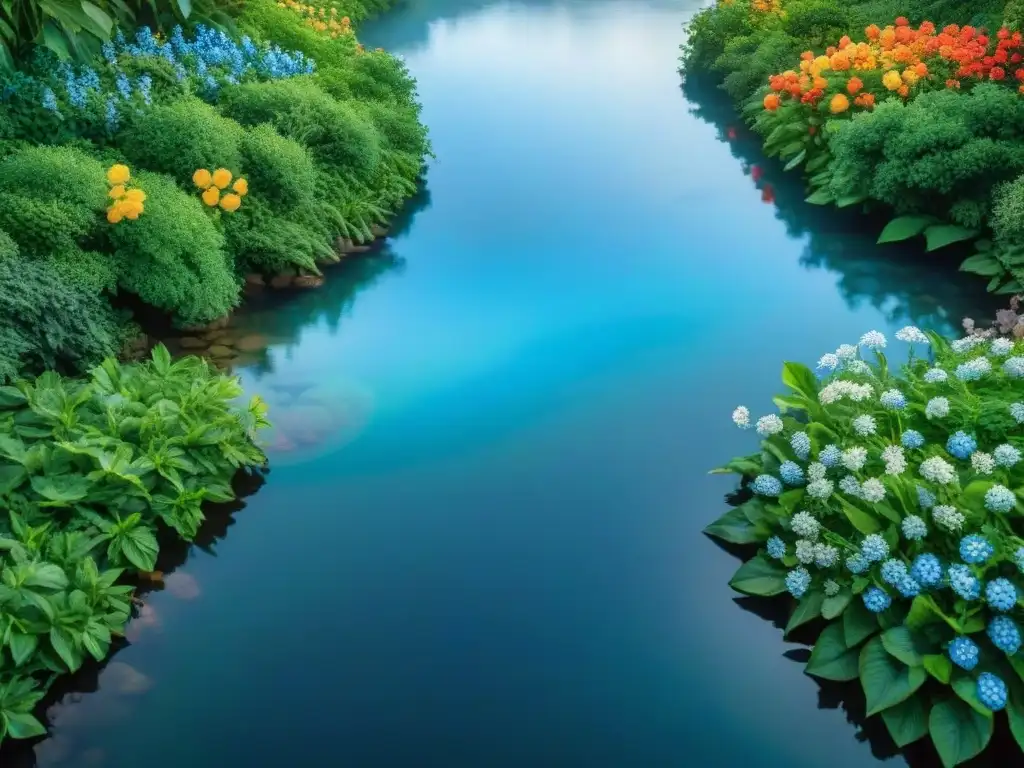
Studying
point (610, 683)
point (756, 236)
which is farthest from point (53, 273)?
point (756, 236)

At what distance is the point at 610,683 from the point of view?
10.4 ft

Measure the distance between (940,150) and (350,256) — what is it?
12.9ft

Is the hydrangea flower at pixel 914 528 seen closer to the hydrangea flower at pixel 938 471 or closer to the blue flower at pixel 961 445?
the hydrangea flower at pixel 938 471

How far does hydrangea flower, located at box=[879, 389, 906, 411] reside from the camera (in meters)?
3.49

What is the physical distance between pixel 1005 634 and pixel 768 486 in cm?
99

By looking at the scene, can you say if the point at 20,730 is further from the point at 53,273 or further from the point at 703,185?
the point at 703,185

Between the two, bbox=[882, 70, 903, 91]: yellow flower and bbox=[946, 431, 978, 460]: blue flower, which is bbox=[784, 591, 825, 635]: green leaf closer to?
bbox=[946, 431, 978, 460]: blue flower

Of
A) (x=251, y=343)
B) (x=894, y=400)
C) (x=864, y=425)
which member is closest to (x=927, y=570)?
(x=864, y=425)

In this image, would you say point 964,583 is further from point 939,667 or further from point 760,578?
point 760,578

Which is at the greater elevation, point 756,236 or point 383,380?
point 756,236

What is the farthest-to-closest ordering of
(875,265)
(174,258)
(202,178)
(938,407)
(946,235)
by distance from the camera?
(875,265)
(946,235)
(202,178)
(174,258)
(938,407)

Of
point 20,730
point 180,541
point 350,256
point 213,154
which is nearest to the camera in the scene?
point 20,730

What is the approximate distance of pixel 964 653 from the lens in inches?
110

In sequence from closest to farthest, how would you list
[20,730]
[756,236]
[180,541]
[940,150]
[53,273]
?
[20,730] → [180,541] → [53,273] → [940,150] → [756,236]
